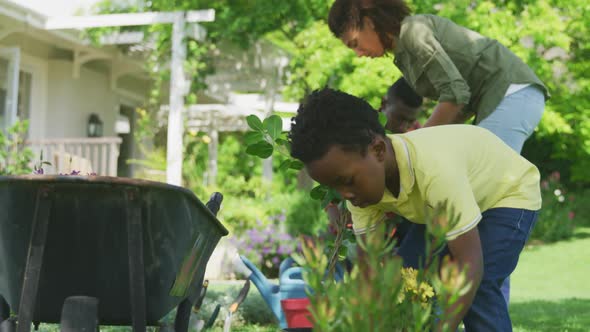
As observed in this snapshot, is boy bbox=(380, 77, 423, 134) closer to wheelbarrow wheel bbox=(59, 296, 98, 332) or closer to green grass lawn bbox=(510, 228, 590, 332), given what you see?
green grass lawn bbox=(510, 228, 590, 332)

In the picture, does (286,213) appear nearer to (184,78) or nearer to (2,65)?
(184,78)

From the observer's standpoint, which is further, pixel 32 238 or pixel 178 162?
pixel 178 162

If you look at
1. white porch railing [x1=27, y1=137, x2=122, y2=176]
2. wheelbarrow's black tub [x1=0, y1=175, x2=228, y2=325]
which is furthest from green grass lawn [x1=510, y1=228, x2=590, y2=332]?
white porch railing [x1=27, y1=137, x2=122, y2=176]

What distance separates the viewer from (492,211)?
2.37 meters

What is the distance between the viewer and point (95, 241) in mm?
2275

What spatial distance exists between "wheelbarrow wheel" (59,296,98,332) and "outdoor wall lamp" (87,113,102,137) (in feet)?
35.7

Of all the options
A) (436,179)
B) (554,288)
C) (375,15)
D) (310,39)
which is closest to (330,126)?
(436,179)

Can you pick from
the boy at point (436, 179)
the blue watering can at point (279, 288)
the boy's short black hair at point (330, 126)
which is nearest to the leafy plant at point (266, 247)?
the blue watering can at point (279, 288)

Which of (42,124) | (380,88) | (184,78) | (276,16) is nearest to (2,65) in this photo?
(42,124)

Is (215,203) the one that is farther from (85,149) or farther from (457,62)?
(85,149)

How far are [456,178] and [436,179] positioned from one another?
5 cm

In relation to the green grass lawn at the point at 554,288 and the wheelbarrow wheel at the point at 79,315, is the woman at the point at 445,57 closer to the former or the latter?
the wheelbarrow wheel at the point at 79,315

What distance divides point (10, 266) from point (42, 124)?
393 inches

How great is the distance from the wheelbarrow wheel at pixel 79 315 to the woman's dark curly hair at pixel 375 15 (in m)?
1.35
